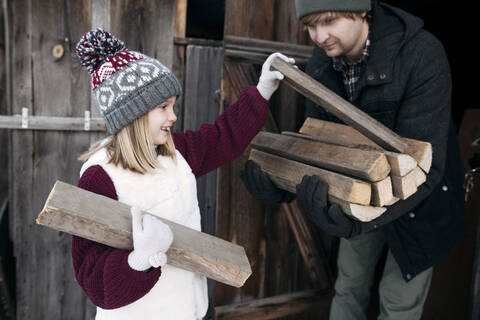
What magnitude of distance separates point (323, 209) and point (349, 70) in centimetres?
86

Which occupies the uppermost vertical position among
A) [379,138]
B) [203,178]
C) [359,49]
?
[359,49]

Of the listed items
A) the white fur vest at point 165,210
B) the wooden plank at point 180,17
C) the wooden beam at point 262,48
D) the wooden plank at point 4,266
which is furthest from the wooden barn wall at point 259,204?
the wooden plank at point 4,266

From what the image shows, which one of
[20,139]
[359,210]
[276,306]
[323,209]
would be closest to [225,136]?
[323,209]

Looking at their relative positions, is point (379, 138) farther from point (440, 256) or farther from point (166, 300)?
point (166, 300)

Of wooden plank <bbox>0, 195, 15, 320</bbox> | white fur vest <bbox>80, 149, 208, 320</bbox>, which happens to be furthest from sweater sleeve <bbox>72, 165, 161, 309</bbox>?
wooden plank <bbox>0, 195, 15, 320</bbox>

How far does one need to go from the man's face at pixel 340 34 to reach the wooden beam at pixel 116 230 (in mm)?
1141

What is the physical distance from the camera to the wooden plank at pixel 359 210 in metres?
1.56

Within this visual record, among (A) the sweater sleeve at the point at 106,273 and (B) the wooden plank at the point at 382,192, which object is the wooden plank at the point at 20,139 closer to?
(A) the sweater sleeve at the point at 106,273

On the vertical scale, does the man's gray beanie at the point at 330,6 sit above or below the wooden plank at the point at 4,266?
above

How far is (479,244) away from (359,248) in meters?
0.77

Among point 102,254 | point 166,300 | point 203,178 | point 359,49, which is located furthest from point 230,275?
point 359,49

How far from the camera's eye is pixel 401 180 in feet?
5.14

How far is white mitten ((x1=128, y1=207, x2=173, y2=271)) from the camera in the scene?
4.10 feet

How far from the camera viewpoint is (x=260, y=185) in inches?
81.5
